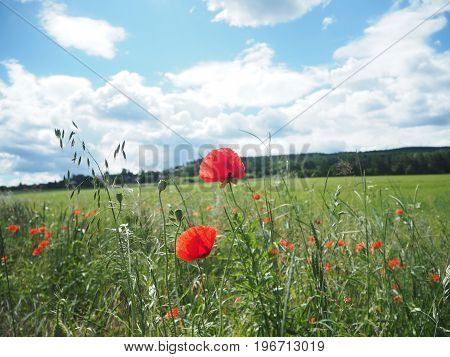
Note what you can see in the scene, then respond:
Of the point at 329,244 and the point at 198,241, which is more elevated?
the point at 198,241

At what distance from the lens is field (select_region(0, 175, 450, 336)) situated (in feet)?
5.62

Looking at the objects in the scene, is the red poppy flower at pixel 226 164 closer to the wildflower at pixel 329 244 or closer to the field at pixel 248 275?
the field at pixel 248 275

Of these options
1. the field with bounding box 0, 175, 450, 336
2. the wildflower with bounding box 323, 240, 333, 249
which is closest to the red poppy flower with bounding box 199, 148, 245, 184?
the field with bounding box 0, 175, 450, 336

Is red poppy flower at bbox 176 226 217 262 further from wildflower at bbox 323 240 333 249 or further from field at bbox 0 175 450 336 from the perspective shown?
wildflower at bbox 323 240 333 249

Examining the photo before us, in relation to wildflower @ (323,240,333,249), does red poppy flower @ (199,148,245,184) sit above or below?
above

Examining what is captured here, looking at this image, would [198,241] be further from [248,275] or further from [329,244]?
[329,244]

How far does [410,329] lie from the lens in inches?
73.7

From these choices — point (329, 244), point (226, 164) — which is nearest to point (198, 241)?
point (226, 164)

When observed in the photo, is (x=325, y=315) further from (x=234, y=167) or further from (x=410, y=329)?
(x=234, y=167)

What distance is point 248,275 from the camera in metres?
1.74

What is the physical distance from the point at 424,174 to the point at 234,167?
7.46 ft

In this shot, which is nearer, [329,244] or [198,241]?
[198,241]

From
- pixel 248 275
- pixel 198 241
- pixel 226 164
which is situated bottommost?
pixel 248 275
